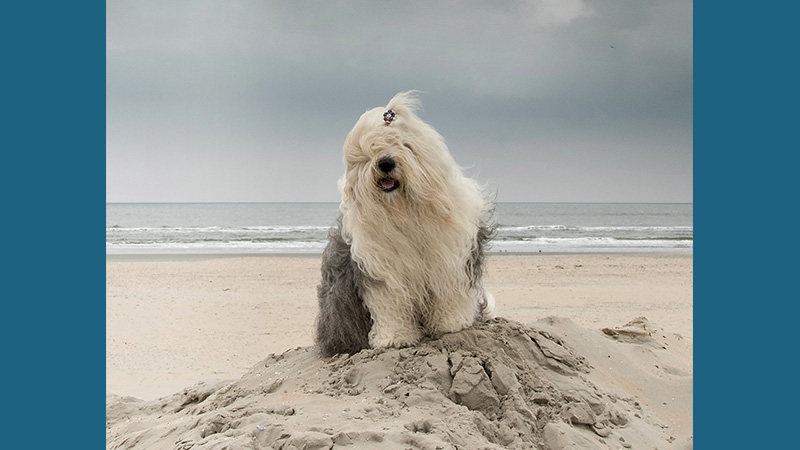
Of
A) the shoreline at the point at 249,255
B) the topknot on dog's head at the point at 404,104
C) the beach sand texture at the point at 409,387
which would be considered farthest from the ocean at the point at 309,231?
the topknot on dog's head at the point at 404,104

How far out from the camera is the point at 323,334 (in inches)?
157

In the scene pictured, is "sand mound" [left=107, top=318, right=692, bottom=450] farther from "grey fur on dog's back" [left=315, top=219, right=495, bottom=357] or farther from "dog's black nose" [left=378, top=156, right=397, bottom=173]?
"dog's black nose" [left=378, top=156, right=397, bottom=173]

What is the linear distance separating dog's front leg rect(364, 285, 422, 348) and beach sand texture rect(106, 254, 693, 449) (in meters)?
0.12

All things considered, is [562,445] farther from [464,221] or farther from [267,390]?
[267,390]

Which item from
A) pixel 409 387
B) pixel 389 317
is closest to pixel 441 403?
pixel 409 387

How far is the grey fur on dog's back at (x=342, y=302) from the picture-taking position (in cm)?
369

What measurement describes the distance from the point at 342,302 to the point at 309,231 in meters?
18.1

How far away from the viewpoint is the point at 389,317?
372cm

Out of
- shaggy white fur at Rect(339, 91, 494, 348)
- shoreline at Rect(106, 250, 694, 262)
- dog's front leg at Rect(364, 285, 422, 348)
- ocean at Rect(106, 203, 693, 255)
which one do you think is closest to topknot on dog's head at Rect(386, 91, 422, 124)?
shaggy white fur at Rect(339, 91, 494, 348)

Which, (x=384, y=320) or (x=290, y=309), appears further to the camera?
(x=290, y=309)

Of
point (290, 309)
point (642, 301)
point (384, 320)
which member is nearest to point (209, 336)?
point (290, 309)

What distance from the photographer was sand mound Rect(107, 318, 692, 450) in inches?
109

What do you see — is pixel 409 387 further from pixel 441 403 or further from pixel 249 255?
pixel 249 255

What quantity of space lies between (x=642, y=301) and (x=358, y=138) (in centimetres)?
718
